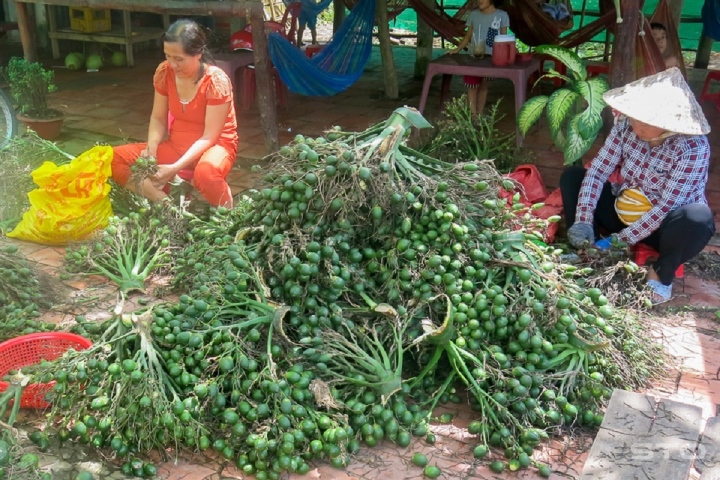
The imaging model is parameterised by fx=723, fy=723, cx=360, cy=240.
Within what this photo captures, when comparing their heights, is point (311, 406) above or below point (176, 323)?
below

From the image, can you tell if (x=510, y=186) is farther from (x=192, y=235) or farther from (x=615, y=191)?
(x=192, y=235)

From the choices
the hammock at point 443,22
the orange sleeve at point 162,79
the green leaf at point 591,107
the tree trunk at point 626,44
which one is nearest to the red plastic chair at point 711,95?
the hammock at point 443,22

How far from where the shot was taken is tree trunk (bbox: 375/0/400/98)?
252 inches

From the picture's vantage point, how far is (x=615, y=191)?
3451 mm

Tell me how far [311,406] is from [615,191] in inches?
78.0

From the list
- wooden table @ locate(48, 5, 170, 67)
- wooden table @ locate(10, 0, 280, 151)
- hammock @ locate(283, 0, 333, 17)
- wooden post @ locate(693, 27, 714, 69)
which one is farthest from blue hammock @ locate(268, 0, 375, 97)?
wooden post @ locate(693, 27, 714, 69)

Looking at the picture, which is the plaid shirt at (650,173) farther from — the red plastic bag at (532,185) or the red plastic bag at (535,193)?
the red plastic bag at (532,185)

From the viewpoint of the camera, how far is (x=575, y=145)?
138 inches

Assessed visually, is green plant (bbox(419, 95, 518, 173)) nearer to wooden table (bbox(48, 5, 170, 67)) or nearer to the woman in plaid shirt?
the woman in plaid shirt

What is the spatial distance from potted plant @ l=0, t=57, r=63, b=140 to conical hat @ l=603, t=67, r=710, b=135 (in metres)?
3.74

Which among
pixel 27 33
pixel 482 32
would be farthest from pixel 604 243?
pixel 27 33

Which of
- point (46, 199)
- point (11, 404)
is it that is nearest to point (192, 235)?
point (46, 199)

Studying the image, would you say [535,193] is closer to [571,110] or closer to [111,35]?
[571,110]

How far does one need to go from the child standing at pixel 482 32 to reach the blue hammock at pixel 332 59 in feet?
2.54
